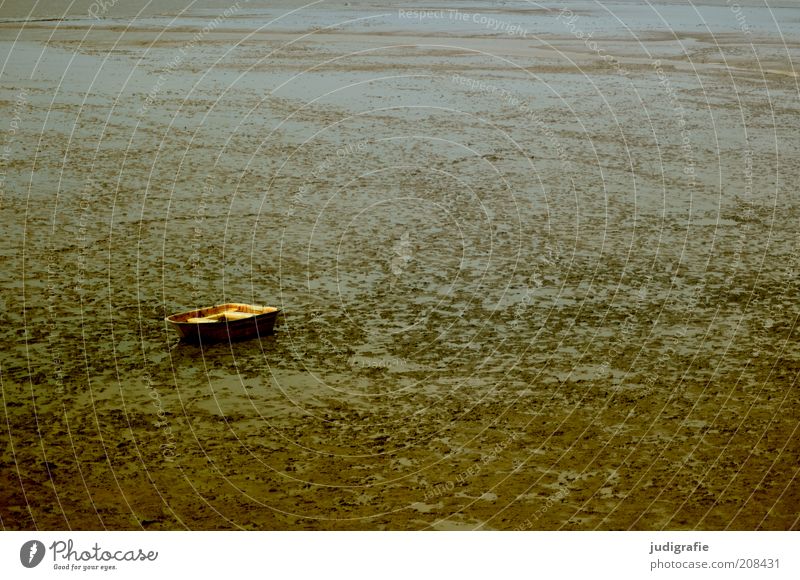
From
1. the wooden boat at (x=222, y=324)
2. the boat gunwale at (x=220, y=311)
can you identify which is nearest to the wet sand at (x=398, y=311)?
the wooden boat at (x=222, y=324)

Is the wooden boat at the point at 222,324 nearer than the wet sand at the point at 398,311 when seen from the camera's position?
No

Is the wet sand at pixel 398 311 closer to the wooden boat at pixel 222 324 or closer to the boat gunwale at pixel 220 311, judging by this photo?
the wooden boat at pixel 222 324

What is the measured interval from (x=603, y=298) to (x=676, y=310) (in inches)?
34.4

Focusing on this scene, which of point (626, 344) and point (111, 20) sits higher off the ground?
point (111, 20)

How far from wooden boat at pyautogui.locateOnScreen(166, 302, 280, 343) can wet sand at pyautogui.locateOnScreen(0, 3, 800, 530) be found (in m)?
0.14

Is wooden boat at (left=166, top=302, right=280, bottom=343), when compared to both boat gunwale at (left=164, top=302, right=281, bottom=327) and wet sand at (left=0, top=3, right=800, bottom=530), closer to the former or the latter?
boat gunwale at (left=164, top=302, right=281, bottom=327)

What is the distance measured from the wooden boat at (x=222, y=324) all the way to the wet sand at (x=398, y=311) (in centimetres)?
14

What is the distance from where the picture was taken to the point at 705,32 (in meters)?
47.1

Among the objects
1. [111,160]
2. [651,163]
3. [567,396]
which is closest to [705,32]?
[651,163]

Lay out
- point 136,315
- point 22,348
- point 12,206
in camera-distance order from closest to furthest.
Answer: point 22,348 → point 136,315 → point 12,206

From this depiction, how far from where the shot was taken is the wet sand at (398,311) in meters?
8.44

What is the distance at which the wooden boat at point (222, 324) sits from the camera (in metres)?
11.1

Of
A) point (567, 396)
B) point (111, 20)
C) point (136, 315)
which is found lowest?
point (567, 396)

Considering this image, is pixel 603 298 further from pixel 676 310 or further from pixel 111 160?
pixel 111 160
